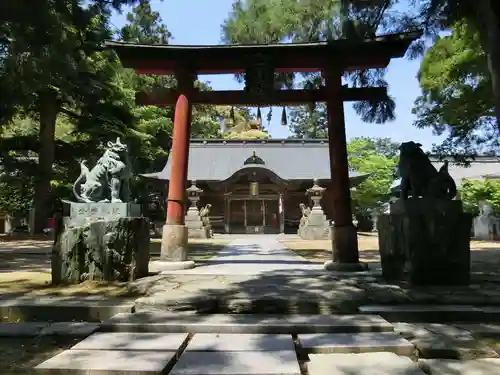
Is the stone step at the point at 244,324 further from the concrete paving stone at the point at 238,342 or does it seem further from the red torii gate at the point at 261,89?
the red torii gate at the point at 261,89

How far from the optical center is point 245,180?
28312mm

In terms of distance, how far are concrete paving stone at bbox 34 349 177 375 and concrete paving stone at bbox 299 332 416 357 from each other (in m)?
1.12

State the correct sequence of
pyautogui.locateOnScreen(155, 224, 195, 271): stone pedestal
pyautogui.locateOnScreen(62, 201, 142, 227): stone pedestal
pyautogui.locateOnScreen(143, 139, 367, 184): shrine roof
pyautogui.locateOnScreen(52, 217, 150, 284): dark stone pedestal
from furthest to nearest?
pyautogui.locateOnScreen(143, 139, 367, 184): shrine roof, pyautogui.locateOnScreen(155, 224, 195, 271): stone pedestal, pyautogui.locateOnScreen(62, 201, 142, 227): stone pedestal, pyautogui.locateOnScreen(52, 217, 150, 284): dark stone pedestal

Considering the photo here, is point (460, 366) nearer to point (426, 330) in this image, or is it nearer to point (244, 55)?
point (426, 330)

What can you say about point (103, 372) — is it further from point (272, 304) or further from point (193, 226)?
point (193, 226)

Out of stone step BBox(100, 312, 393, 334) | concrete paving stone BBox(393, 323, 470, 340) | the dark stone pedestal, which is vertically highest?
the dark stone pedestal

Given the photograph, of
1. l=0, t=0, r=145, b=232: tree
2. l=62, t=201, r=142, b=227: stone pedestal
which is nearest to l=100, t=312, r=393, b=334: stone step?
l=62, t=201, r=142, b=227: stone pedestal

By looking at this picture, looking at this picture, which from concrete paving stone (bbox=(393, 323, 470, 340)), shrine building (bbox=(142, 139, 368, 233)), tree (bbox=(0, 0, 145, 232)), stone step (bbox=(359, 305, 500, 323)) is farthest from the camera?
shrine building (bbox=(142, 139, 368, 233))

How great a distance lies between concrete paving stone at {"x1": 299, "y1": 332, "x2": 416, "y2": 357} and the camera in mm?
3301

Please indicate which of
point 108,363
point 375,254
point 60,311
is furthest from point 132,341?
point 375,254

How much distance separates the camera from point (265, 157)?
3300 cm

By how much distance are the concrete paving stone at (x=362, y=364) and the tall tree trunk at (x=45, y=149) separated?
19421mm

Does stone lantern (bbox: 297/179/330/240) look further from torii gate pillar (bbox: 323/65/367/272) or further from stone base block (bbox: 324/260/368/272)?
stone base block (bbox: 324/260/368/272)

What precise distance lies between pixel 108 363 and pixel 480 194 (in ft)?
76.7
